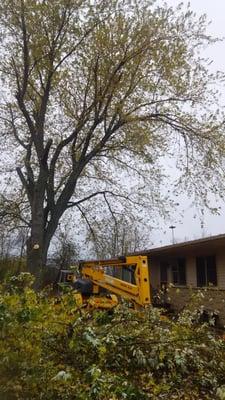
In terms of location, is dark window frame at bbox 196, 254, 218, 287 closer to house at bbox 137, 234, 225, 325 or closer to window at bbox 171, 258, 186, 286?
house at bbox 137, 234, 225, 325

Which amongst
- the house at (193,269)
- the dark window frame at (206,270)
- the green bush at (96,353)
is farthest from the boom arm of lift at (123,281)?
the green bush at (96,353)

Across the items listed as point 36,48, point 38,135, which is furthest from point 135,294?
point 36,48

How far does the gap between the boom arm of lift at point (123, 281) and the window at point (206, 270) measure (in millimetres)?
5250

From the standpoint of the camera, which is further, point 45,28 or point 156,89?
point 156,89

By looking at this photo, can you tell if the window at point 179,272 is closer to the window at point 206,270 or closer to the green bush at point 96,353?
the window at point 206,270

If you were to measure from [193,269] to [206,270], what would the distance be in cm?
138

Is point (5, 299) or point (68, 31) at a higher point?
point (68, 31)

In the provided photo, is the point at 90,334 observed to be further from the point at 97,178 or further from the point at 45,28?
the point at 97,178

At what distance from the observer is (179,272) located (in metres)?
24.2

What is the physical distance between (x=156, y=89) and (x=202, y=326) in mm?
14935

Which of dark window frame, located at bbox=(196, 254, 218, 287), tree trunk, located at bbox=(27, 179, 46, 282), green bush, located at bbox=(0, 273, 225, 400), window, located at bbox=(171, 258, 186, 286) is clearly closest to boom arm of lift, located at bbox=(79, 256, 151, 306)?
tree trunk, located at bbox=(27, 179, 46, 282)

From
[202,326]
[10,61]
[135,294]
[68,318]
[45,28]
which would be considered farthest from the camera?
[10,61]

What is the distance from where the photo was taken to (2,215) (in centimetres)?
2152

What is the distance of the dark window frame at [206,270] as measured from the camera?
20.2 meters
